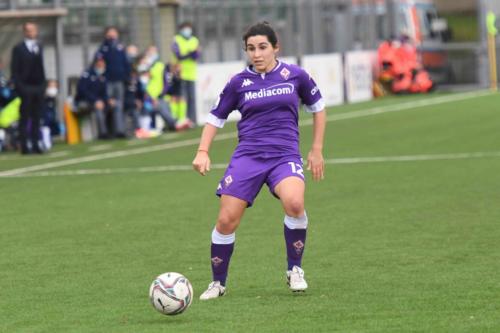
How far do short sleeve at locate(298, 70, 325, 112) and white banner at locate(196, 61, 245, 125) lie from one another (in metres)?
22.0

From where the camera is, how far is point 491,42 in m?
42.7

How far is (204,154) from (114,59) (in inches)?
701

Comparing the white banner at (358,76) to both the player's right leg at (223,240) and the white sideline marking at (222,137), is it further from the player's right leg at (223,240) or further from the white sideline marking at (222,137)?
the player's right leg at (223,240)

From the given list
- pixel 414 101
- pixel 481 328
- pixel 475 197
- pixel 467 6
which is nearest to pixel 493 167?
pixel 475 197

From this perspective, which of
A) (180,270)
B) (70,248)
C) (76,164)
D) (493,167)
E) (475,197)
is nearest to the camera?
(180,270)

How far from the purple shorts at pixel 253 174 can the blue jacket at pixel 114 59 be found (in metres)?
17.6

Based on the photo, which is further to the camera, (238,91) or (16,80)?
(16,80)

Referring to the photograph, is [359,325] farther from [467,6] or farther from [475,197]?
[467,6]

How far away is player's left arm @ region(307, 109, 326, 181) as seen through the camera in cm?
965

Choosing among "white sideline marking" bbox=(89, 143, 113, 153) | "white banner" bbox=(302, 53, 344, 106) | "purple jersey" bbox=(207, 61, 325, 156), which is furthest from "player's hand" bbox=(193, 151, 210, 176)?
"white banner" bbox=(302, 53, 344, 106)

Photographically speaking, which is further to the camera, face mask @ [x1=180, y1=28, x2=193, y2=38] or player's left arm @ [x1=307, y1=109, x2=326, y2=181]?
face mask @ [x1=180, y1=28, x2=193, y2=38]

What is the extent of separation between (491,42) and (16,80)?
70.4ft

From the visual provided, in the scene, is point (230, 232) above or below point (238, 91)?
below

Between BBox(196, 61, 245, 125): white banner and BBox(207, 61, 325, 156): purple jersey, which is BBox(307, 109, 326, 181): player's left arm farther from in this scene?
BBox(196, 61, 245, 125): white banner
